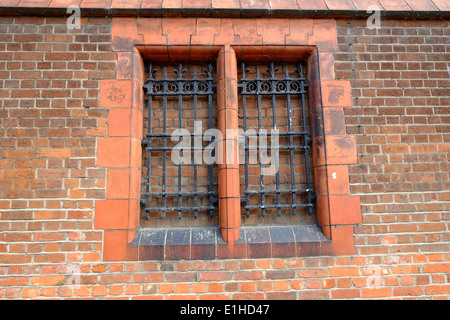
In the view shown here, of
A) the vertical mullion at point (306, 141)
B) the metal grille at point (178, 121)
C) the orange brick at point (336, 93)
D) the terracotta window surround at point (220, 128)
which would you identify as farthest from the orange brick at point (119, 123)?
the orange brick at point (336, 93)

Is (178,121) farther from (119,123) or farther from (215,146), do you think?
(119,123)

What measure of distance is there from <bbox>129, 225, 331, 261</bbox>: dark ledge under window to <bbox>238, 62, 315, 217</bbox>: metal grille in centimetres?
26

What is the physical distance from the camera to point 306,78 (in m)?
3.06

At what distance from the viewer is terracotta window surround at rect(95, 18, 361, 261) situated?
2.62 m

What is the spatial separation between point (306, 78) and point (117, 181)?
2.21 m

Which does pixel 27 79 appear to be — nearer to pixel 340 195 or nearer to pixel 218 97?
pixel 218 97

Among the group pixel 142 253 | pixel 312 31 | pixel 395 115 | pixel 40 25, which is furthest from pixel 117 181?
pixel 395 115

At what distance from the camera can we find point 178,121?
9.62 feet

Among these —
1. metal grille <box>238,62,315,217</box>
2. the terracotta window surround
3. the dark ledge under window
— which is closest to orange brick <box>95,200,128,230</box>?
the terracotta window surround

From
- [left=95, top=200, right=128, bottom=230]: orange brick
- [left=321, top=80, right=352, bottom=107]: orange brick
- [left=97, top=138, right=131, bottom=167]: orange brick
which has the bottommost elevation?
[left=95, top=200, right=128, bottom=230]: orange brick

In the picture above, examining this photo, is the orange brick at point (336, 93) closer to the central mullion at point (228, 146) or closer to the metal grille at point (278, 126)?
the metal grille at point (278, 126)

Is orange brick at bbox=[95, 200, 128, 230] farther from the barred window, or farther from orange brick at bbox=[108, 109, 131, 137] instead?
orange brick at bbox=[108, 109, 131, 137]

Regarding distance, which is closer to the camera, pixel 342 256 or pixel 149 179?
pixel 342 256

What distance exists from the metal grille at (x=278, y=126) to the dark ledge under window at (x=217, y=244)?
26 cm
